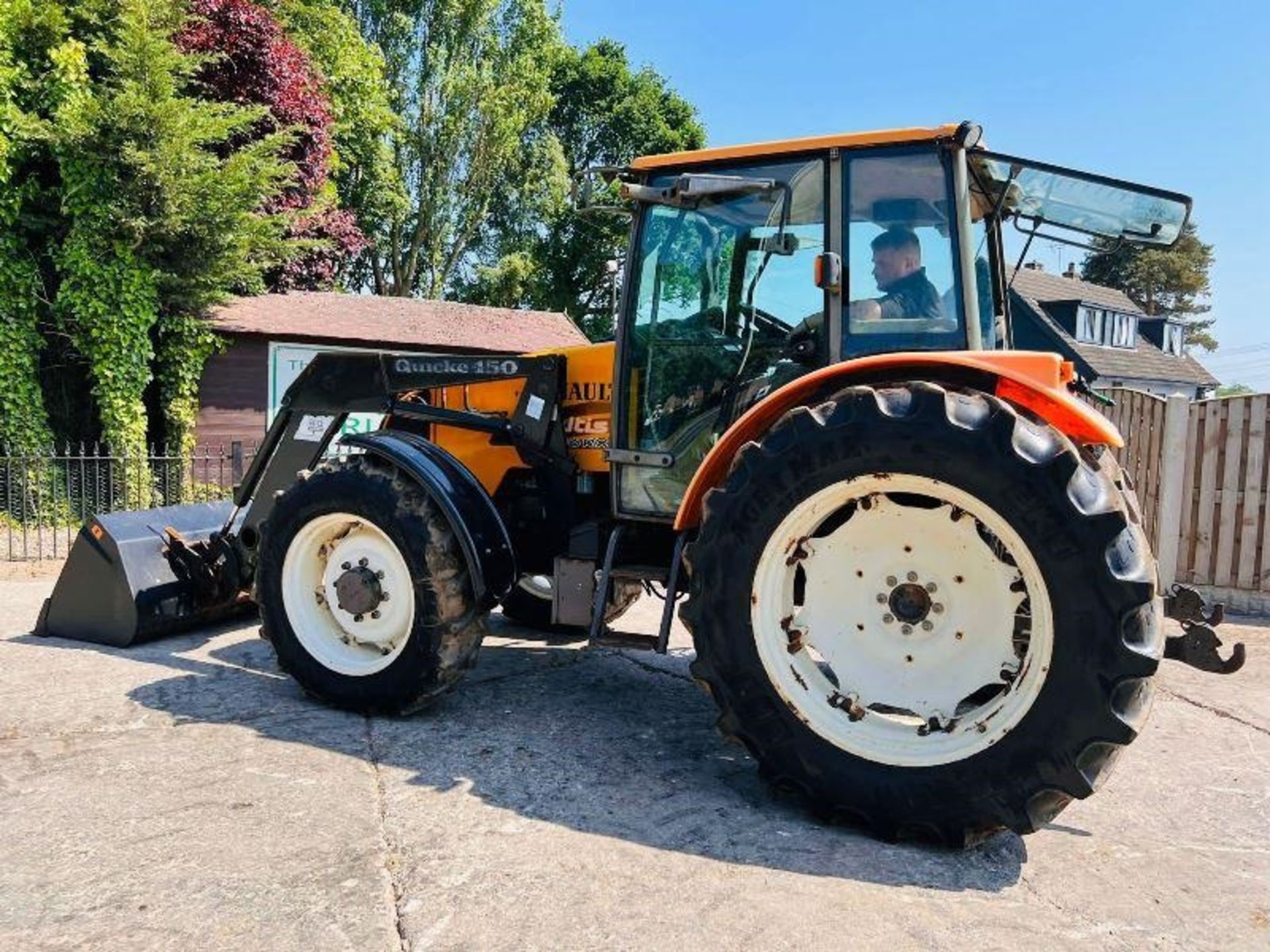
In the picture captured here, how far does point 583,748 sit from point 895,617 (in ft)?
4.61

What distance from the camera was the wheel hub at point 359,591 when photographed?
13.4ft

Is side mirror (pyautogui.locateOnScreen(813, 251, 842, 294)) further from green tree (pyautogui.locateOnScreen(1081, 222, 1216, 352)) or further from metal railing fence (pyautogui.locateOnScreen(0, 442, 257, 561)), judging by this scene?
green tree (pyautogui.locateOnScreen(1081, 222, 1216, 352))

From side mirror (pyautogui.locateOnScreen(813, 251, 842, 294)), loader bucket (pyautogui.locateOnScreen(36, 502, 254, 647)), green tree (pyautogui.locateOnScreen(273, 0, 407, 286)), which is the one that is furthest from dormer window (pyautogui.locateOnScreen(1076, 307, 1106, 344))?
loader bucket (pyautogui.locateOnScreen(36, 502, 254, 647))

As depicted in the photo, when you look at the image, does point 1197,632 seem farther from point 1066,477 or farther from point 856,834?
point 856,834

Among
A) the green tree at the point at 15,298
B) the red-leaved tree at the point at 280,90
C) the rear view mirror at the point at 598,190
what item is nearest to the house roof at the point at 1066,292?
the red-leaved tree at the point at 280,90

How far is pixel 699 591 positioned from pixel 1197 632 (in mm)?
1869

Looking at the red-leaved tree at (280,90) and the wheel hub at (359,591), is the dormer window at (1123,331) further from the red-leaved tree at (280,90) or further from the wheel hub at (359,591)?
the wheel hub at (359,591)

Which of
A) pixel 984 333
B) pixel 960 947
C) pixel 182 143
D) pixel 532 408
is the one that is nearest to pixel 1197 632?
pixel 984 333

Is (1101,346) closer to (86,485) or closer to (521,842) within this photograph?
(86,485)

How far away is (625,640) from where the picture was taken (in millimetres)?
3875

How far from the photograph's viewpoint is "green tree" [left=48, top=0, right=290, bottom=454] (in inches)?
414

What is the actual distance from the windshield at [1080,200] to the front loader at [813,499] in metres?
0.01

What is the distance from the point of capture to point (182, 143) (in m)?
10.7

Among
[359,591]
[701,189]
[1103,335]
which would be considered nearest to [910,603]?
[701,189]
